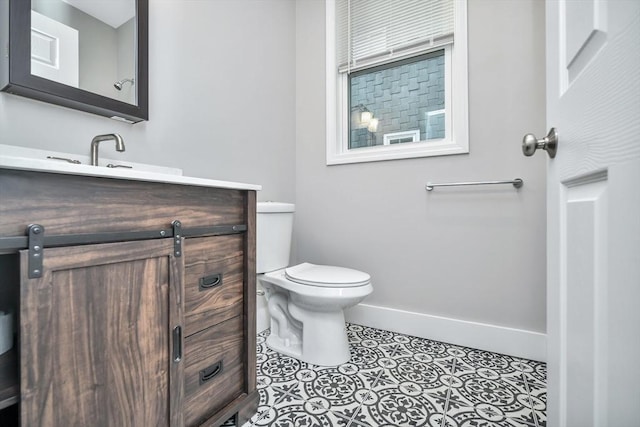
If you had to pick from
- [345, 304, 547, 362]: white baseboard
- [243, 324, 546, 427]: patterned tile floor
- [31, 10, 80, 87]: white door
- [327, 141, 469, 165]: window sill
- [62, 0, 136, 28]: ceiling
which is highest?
[62, 0, 136, 28]: ceiling

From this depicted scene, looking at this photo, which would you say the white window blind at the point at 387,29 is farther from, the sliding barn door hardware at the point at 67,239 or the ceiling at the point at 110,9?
the sliding barn door hardware at the point at 67,239

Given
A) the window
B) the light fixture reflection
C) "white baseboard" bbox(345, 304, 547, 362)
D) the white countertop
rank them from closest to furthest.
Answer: the white countertop, "white baseboard" bbox(345, 304, 547, 362), the window, the light fixture reflection

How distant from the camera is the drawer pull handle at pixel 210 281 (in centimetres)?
90

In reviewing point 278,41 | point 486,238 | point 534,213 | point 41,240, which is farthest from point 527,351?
point 278,41

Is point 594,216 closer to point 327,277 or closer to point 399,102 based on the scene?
point 327,277

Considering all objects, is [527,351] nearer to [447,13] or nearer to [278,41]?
[447,13]

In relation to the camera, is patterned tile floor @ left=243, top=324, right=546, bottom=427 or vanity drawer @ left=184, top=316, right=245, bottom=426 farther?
patterned tile floor @ left=243, top=324, right=546, bottom=427

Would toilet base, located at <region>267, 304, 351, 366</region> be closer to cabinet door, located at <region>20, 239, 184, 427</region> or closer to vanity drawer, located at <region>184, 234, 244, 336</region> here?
vanity drawer, located at <region>184, 234, 244, 336</region>

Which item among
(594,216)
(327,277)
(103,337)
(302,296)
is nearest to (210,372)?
(103,337)

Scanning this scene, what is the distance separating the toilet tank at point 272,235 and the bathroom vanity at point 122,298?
58 cm

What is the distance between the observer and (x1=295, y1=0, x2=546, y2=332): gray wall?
150cm

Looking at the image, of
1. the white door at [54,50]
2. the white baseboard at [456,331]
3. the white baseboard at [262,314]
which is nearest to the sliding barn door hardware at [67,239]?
the white door at [54,50]

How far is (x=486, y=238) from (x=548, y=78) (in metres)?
1.10

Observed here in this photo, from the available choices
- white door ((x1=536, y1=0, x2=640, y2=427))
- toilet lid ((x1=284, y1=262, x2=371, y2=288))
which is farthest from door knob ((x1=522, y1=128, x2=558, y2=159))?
toilet lid ((x1=284, y1=262, x2=371, y2=288))
